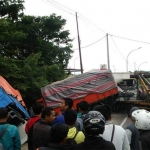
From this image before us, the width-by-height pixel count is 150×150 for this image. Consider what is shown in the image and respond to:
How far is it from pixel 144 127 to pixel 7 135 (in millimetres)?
2083

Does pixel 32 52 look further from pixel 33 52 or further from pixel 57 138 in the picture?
pixel 57 138

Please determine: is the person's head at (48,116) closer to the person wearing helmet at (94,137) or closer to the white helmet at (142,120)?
the white helmet at (142,120)

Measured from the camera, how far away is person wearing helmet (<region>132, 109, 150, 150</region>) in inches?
129

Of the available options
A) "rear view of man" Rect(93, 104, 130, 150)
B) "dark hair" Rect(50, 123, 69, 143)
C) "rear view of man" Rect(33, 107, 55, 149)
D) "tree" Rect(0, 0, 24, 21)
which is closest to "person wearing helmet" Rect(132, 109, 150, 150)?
"rear view of man" Rect(93, 104, 130, 150)

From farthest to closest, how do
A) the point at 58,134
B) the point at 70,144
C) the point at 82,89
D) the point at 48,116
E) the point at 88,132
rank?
the point at 82,89 → the point at 48,116 → the point at 70,144 → the point at 58,134 → the point at 88,132

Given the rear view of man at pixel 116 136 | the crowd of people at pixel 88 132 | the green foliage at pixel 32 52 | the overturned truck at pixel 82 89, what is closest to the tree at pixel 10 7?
the green foliage at pixel 32 52

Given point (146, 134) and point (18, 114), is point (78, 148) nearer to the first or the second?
point (146, 134)

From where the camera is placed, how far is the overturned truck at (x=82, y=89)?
1261 centimetres

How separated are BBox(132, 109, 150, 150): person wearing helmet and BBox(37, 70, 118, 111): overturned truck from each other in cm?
915

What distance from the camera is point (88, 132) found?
2.52 metres

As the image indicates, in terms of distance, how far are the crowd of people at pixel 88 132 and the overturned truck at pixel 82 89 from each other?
7625mm

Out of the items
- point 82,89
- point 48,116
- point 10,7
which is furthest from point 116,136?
point 10,7

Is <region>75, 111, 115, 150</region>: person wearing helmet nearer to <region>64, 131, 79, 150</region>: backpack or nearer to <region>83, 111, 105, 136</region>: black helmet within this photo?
<region>83, 111, 105, 136</region>: black helmet

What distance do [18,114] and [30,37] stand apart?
9725mm
